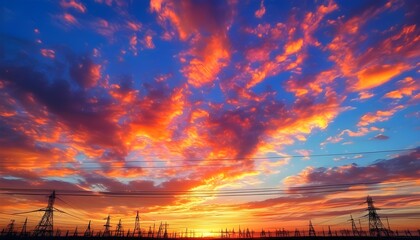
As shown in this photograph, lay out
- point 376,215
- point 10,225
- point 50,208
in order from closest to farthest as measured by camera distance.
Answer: point 50,208 < point 376,215 < point 10,225

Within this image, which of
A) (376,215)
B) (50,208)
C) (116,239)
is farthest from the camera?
(116,239)

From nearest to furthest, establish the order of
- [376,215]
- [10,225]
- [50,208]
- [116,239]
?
1. [50,208]
2. [376,215]
3. [116,239]
4. [10,225]

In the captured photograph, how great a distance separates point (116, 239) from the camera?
104750mm

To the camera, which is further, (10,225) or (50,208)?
(10,225)

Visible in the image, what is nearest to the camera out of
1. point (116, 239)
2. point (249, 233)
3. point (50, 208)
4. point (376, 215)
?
point (50, 208)

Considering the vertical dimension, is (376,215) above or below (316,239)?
above

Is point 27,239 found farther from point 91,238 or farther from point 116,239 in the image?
point 116,239

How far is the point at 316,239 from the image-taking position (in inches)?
4149

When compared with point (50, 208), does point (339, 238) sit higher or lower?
lower

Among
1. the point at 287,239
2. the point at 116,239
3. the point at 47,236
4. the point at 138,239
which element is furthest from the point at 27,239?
the point at 287,239

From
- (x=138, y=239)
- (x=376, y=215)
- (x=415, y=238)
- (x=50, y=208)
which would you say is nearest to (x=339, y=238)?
(x=376, y=215)

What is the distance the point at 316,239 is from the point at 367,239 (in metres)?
17.1

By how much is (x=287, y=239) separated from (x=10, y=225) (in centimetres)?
12476

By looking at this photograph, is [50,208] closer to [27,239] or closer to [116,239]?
[27,239]
